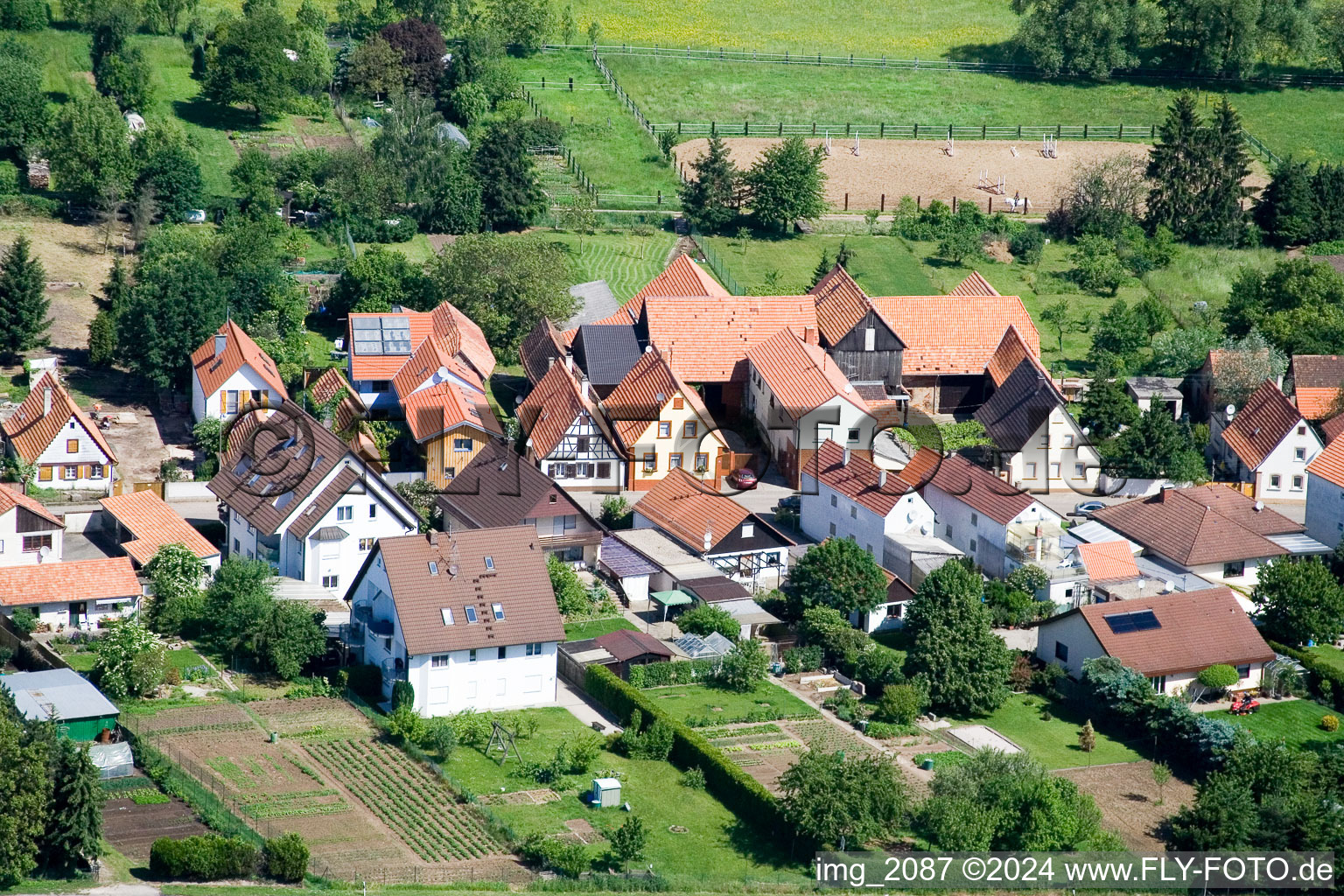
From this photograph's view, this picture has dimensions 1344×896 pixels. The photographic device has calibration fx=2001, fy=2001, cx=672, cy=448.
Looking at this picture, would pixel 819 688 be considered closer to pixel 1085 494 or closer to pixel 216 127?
pixel 1085 494

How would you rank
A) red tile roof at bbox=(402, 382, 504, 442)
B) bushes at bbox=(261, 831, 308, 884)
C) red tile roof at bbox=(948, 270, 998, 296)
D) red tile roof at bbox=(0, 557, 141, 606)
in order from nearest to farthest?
1. bushes at bbox=(261, 831, 308, 884)
2. red tile roof at bbox=(0, 557, 141, 606)
3. red tile roof at bbox=(402, 382, 504, 442)
4. red tile roof at bbox=(948, 270, 998, 296)

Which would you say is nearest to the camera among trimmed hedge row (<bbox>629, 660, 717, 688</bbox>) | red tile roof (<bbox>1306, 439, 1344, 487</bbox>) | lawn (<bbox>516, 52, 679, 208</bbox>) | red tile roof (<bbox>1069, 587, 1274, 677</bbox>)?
trimmed hedge row (<bbox>629, 660, 717, 688</bbox>)

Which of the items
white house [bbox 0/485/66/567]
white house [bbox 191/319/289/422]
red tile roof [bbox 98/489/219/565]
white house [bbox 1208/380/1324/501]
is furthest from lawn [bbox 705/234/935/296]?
white house [bbox 0/485/66/567]

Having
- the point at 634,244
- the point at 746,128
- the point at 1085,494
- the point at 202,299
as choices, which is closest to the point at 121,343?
the point at 202,299

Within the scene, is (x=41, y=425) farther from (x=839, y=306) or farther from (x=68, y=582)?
(x=839, y=306)

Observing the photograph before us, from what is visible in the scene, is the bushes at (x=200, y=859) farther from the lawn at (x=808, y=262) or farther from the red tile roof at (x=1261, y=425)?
the lawn at (x=808, y=262)

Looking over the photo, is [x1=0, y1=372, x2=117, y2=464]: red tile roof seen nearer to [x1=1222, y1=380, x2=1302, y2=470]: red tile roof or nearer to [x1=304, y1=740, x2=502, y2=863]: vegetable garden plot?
[x1=304, y1=740, x2=502, y2=863]: vegetable garden plot

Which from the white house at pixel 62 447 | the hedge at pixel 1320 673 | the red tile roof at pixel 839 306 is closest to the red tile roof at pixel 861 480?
the red tile roof at pixel 839 306
